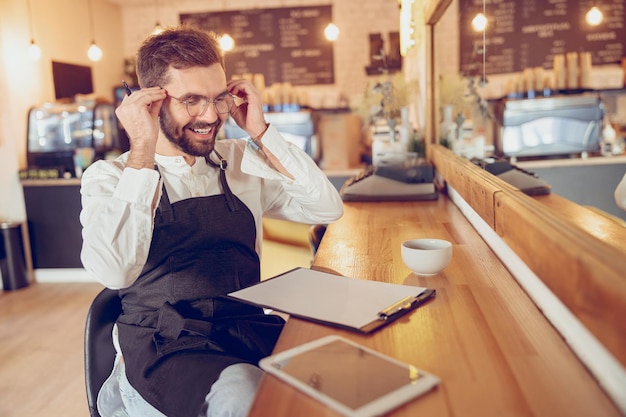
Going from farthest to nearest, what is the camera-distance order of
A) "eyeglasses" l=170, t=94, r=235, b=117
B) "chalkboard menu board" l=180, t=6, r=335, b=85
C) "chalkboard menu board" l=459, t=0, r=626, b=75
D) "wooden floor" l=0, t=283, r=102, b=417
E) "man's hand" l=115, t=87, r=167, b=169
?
"chalkboard menu board" l=180, t=6, r=335, b=85 < "chalkboard menu board" l=459, t=0, r=626, b=75 < "wooden floor" l=0, t=283, r=102, b=417 < "eyeglasses" l=170, t=94, r=235, b=117 < "man's hand" l=115, t=87, r=167, b=169

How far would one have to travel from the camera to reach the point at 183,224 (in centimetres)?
150

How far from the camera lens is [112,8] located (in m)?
7.20

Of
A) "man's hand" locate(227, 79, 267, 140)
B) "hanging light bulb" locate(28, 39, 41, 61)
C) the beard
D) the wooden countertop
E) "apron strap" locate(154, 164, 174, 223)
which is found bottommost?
the wooden countertop

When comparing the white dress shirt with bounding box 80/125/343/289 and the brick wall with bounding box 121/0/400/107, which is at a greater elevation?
the brick wall with bounding box 121/0/400/107

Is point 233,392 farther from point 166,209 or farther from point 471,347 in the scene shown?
point 166,209

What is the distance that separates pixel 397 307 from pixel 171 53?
37.1 inches

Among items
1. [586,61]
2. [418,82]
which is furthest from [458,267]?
[586,61]

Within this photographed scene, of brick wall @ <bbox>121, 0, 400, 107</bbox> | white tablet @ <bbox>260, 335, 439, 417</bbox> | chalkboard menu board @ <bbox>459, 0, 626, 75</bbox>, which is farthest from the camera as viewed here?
brick wall @ <bbox>121, 0, 400, 107</bbox>

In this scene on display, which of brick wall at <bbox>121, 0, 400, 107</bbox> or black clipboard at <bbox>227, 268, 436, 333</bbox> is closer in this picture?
black clipboard at <bbox>227, 268, 436, 333</bbox>

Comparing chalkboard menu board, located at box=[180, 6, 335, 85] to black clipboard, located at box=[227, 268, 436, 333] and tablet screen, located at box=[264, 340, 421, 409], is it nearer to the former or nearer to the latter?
black clipboard, located at box=[227, 268, 436, 333]

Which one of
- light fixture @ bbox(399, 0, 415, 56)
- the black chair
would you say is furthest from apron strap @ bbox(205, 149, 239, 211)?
light fixture @ bbox(399, 0, 415, 56)

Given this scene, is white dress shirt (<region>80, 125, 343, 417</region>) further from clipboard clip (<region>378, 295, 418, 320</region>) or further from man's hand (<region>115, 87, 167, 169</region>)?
clipboard clip (<region>378, 295, 418, 320</region>)

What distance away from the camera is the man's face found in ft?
5.01

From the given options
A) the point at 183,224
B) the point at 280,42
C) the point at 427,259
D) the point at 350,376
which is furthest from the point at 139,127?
the point at 280,42
